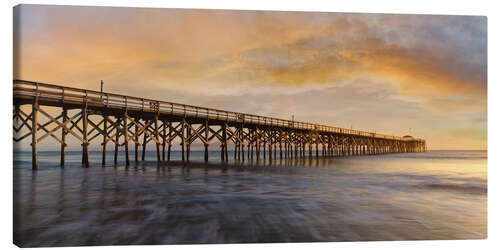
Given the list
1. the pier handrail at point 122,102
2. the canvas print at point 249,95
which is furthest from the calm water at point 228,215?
the pier handrail at point 122,102

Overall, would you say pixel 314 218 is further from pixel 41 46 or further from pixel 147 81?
pixel 147 81

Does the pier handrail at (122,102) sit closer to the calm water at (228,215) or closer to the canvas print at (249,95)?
the canvas print at (249,95)

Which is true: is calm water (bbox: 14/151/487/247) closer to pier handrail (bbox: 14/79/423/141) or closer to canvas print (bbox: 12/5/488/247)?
canvas print (bbox: 12/5/488/247)

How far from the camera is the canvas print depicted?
23.8ft

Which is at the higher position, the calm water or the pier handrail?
the pier handrail

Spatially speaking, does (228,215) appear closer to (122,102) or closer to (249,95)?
(249,95)

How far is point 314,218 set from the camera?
7875 millimetres

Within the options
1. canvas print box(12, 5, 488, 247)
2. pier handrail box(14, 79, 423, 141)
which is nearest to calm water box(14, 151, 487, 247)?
canvas print box(12, 5, 488, 247)

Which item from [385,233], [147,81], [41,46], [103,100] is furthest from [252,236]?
[103,100]

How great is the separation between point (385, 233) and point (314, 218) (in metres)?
1.55

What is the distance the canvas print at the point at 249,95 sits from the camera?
23.8 ft

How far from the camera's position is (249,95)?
51.3 feet

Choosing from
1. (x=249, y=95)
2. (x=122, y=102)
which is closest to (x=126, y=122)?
(x=122, y=102)

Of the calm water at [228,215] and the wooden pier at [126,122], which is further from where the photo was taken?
the wooden pier at [126,122]
